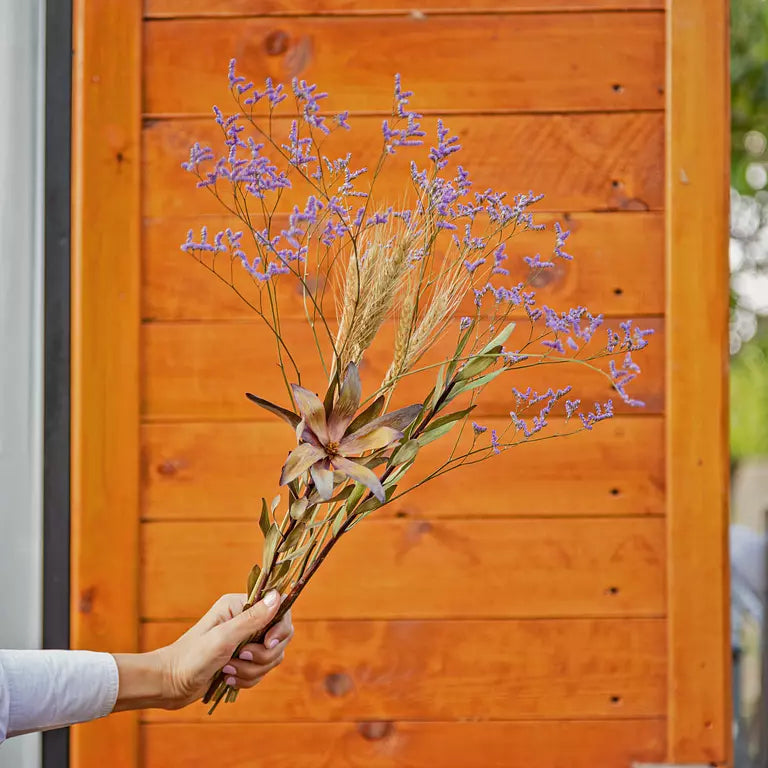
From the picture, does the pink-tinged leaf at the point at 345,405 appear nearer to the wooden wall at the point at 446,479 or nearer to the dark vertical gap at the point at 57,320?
the wooden wall at the point at 446,479

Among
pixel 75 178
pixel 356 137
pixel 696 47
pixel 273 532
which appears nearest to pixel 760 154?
pixel 696 47

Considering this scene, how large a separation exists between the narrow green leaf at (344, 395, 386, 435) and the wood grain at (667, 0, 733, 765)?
2.01ft

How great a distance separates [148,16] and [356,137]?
37 centimetres

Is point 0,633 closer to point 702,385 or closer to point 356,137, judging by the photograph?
point 356,137

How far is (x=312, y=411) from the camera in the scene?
70 cm

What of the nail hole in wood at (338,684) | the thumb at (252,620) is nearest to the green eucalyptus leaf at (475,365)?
the thumb at (252,620)

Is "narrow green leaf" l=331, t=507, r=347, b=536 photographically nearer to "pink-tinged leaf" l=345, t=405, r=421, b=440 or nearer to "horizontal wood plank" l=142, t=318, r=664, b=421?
"pink-tinged leaf" l=345, t=405, r=421, b=440

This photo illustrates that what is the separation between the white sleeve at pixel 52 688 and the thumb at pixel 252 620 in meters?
0.17

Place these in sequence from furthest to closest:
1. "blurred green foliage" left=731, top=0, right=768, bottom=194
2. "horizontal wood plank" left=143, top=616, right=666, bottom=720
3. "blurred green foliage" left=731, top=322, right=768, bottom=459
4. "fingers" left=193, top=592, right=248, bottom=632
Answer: "blurred green foliage" left=731, top=322, right=768, bottom=459
"blurred green foliage" left=731, top=0, right=768, bottom=194
"horizontal wood plank" left=143, top=616, right=666, bottom=720
"fingers" left=193, top=592, right=248, bottom=632

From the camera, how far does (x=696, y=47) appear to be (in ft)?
3.83

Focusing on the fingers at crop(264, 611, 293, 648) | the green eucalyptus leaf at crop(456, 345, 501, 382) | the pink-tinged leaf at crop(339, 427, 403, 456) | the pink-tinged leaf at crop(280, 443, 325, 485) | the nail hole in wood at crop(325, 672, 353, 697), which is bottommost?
the nail hole in wood at crop(325, 672, 353, 697)

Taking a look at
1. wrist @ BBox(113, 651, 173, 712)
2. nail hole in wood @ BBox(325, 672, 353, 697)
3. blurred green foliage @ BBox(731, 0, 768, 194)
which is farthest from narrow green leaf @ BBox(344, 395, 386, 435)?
blurred green foliage @ BBox(731, 0, 768, 194)

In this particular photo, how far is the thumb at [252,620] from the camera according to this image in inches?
30.5

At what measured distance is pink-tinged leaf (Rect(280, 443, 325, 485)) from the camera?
671 millimetres
